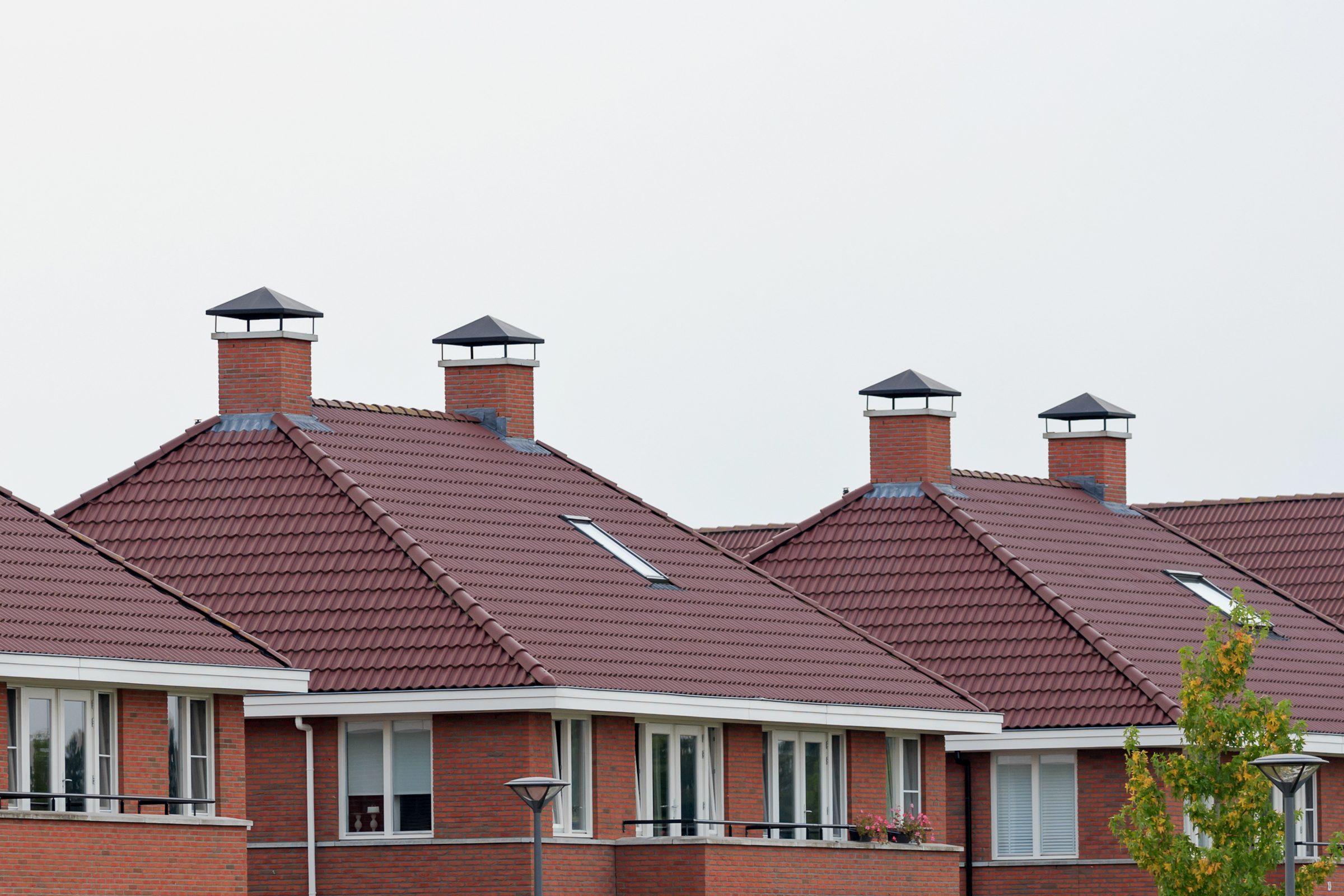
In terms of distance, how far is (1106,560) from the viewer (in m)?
46.4

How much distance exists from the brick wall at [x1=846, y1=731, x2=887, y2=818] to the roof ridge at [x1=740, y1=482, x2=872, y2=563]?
24.5ft

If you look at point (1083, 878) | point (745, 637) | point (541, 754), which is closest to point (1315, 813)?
point (1083, 878)

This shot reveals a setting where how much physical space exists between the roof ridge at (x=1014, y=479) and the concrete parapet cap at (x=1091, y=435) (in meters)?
0.79

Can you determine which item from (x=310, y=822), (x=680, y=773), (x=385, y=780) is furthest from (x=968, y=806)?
(x=310, y=822)

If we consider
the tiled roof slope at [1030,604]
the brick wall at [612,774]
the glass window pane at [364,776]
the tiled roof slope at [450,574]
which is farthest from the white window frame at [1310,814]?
the glass window pane at [364,776]

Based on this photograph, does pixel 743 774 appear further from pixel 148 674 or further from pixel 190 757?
pixel 148 674

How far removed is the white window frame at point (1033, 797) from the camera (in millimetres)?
41281

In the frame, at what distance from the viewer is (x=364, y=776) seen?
110 feet

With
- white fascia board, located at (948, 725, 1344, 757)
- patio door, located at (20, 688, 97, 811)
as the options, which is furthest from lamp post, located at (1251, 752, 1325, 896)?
patio door, located at (20, 688, 97, 811)

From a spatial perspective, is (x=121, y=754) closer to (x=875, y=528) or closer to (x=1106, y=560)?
(x=875, y=528)

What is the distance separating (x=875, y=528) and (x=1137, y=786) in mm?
10952

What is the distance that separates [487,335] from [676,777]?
8.88 meters

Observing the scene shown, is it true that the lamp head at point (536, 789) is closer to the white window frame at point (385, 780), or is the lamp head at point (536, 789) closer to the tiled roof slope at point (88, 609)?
the tiled roof slope at point (88, 609)

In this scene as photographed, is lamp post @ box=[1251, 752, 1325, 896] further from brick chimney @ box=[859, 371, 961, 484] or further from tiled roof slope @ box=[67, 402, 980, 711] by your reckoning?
brick chimney @ box=[859, 371, 961, 484]
